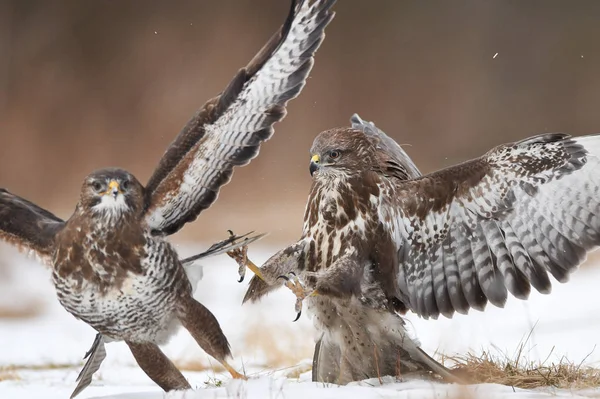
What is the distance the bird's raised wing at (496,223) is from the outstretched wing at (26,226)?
1.68 meters

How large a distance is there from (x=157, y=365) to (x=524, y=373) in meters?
1.93

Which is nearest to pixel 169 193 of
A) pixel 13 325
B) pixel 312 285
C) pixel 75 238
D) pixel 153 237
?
pixel 153 237

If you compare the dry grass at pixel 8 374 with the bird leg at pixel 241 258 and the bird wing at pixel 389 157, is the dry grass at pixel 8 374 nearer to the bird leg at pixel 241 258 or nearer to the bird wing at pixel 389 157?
the bird leg at pixel 241 258

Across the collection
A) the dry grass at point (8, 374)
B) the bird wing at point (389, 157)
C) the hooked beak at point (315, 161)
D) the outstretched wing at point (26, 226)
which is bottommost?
the dry grass at point (8, 374)

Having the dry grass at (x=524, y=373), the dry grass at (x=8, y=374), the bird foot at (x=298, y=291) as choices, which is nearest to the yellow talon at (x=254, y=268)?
the bird foot at (x=298, y=291)

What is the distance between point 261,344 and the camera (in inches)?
245

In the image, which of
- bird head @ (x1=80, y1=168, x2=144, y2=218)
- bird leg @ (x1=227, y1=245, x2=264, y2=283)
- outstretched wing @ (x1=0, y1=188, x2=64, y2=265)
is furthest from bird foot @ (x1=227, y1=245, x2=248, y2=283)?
outstretched wing @ (x1=0, y1=188, x2=64, y2=265)

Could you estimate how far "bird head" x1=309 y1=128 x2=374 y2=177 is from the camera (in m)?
4.26

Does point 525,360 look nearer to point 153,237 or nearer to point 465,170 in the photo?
point 465,170

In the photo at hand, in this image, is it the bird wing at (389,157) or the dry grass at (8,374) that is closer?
the bird wing at (389,157)

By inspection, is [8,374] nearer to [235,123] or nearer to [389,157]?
[235,123]

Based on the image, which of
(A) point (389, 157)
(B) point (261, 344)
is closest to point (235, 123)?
(A) point (389, 157)

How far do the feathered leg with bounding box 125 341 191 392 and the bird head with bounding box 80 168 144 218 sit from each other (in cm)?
75

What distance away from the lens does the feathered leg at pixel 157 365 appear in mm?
4191
